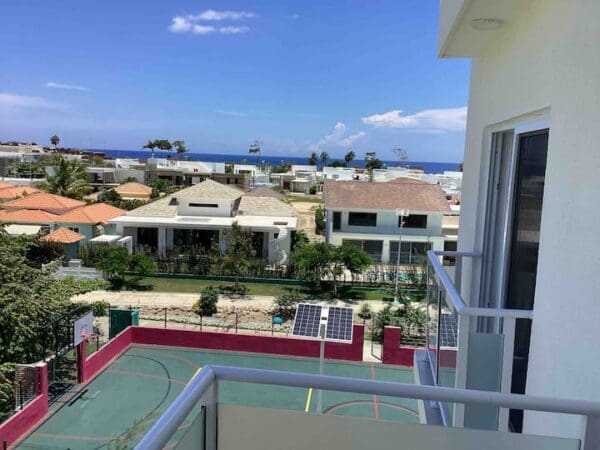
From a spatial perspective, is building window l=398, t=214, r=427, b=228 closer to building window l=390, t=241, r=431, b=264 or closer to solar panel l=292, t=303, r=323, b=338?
building window l=390, t=241, r=431, b=264

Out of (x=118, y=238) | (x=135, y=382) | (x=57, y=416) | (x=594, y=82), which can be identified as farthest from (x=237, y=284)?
(x=594, y=82)

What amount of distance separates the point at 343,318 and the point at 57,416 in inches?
368

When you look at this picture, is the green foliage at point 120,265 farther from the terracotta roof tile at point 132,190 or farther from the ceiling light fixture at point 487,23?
the terracotta roof tile at point 132,190

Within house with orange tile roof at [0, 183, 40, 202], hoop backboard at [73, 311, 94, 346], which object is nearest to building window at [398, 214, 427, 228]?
hoop backboard at [73, 311, 94, 346]

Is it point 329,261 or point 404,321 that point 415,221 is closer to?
point 329,261

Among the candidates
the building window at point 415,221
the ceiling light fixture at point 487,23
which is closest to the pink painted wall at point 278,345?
the ceiling light fixture at point 487,23

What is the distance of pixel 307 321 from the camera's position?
16375 millimetres

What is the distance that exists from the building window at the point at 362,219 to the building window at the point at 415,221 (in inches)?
63.9

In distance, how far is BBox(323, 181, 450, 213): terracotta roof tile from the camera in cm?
3209

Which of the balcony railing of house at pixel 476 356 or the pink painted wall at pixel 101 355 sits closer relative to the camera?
the balcony railing of house at pixel 476 356

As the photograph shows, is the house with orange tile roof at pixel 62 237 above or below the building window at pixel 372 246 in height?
above

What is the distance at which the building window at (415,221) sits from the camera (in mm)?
32000

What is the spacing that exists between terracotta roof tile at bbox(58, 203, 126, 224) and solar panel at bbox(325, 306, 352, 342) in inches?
682

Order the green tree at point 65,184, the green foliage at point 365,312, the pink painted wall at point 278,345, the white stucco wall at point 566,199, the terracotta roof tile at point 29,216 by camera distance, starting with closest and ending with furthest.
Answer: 1. the white stucco wall at point 566,199
2. the pink painted wall at point 278,345
3. the green foliage at point 365,312
4. the terracotta roof tile at point 29,216
5. the green tree at point 65,184
